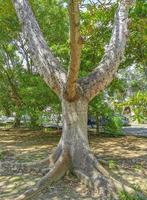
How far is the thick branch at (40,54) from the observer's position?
322 inches

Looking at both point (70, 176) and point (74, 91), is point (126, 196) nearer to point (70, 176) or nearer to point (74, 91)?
point (70, 176)

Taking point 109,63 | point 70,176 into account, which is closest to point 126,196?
point 70,176

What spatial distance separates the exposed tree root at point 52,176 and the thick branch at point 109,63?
1595 millimetres

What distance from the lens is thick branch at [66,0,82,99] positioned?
4.71 meters

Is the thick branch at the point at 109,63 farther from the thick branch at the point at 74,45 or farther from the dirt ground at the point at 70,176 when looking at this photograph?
the dirt ground at the point at 70,176

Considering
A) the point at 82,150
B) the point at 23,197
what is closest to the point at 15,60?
the point at 82,150

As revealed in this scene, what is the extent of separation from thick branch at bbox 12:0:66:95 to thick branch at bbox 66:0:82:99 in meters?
0.52

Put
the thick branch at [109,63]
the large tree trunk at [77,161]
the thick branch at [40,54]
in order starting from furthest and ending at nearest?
the thick branch at [109,63] < the thick branch at [40,54] < the large tree trunk at [77,161]

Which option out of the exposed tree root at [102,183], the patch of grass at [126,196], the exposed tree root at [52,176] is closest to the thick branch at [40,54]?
the exposed tree root at [52,176]

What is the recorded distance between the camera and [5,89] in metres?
18.0

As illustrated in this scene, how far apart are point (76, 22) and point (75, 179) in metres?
3.76

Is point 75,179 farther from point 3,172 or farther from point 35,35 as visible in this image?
point 35,35

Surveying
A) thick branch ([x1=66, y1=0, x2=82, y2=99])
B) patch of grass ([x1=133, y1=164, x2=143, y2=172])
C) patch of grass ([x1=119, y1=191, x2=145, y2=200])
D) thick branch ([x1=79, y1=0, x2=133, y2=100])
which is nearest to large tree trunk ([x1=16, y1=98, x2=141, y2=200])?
patch of grass ([x1=119, y1=191, x2=145, y2=200])

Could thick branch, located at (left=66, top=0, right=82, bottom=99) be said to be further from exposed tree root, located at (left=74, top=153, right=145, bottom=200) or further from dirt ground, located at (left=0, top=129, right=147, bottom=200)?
dirt ground, located at (left=0, top=129, right=147, bottom=200)
